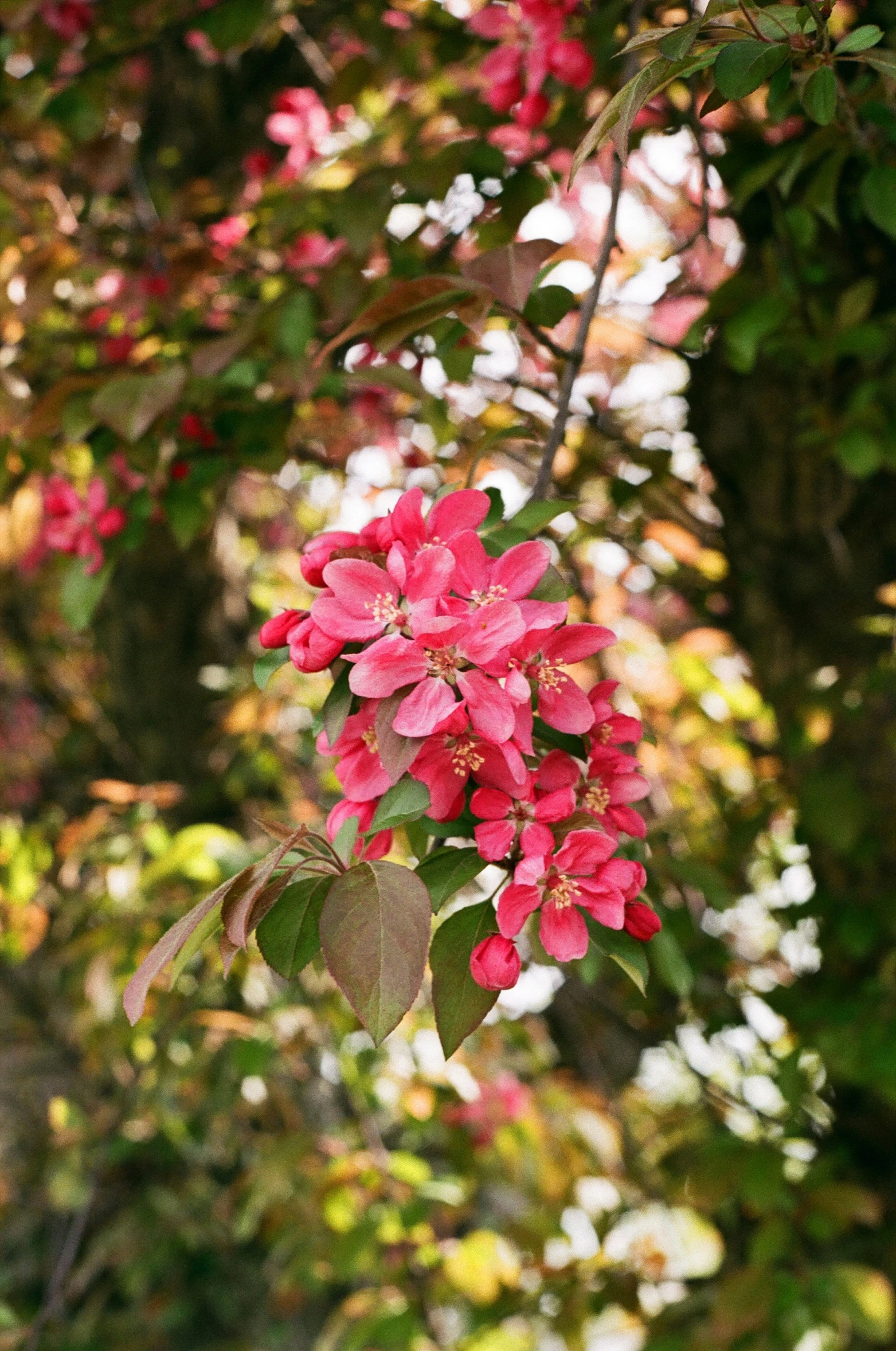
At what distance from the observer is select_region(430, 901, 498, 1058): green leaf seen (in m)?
0.57

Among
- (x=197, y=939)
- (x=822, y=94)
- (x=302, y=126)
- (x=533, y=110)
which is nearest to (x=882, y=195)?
(x=822, y=94)

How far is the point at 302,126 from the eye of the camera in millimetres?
1943

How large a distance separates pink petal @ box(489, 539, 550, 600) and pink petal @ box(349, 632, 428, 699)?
67 millimetres

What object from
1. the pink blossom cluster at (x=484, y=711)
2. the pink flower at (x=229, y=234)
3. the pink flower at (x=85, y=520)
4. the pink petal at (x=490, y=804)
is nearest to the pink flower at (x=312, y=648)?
the pink blossom cluster at (x=484, y=711)

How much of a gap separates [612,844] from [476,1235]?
1415mm

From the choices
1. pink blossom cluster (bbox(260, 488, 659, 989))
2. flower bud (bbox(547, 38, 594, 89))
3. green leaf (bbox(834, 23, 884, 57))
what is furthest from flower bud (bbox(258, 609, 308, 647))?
flower bud (bbox(547, 38, 594, 89))

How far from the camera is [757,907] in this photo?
205cm

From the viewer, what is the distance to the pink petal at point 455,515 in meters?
0.62

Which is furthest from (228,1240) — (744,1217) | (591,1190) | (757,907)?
(757,907)

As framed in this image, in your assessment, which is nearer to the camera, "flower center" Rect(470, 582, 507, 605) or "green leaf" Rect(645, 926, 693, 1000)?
"flower center" Rect(470, 582, 507, 605)

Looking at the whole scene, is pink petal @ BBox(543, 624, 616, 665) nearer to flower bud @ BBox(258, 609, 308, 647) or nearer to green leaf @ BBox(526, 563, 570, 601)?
green leaf @ BBox(526, 563, 570, 601)

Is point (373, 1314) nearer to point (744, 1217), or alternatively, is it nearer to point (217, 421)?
point (744, 1217)

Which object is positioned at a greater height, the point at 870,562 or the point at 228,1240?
the point at 870,562

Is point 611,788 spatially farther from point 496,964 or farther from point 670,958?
point 670,958
